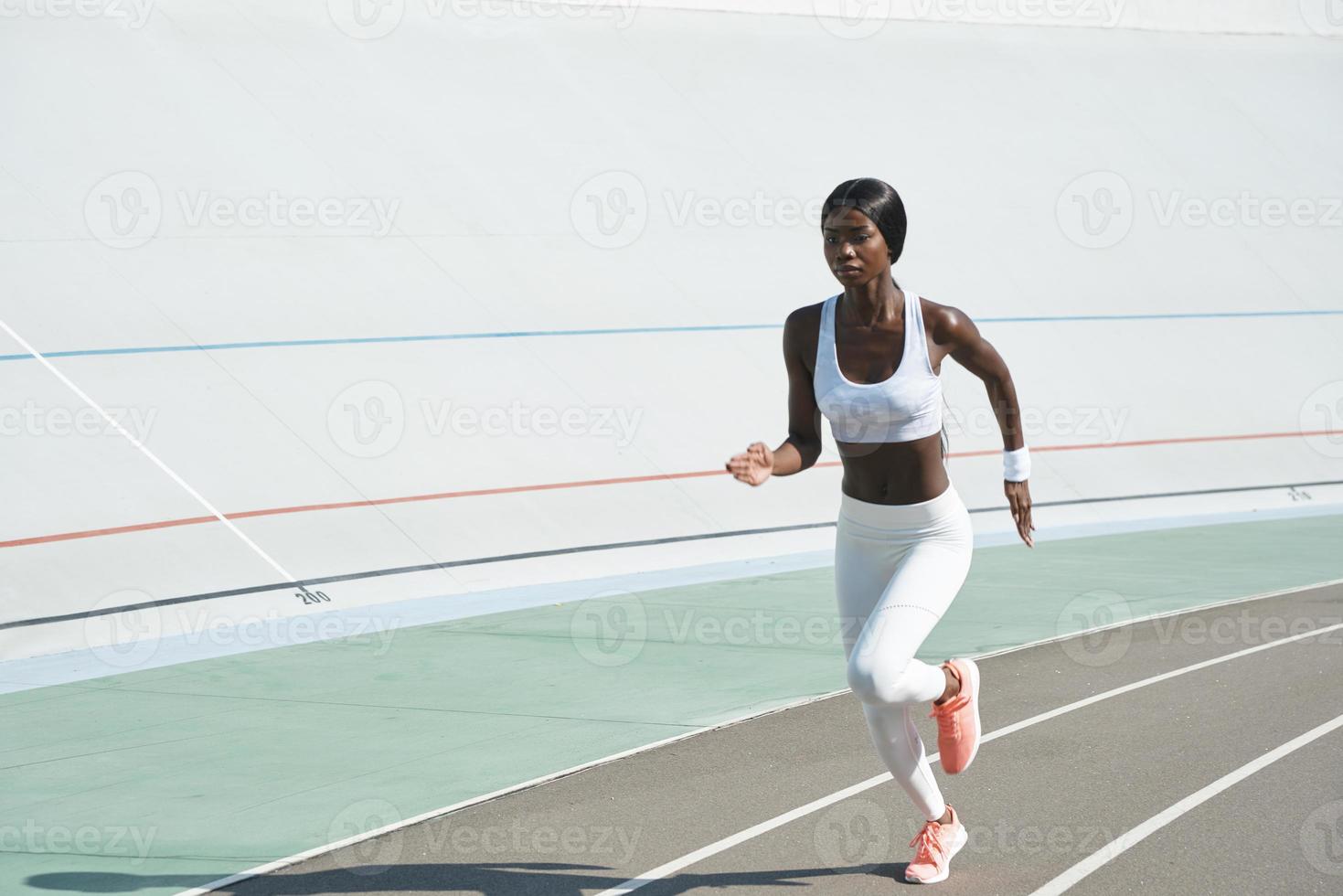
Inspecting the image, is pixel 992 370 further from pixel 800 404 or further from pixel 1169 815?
pixel 1169 815

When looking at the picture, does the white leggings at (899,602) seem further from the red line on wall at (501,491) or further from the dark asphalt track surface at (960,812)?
the red line on wall at (501,491)

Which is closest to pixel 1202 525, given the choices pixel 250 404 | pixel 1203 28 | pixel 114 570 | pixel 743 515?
pixel 743 515

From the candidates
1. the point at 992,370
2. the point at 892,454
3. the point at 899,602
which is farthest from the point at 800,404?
the point at 899,602

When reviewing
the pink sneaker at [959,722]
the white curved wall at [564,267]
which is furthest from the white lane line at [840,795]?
the white curved wall at [564,267]

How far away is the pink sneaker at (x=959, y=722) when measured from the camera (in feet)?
16.2

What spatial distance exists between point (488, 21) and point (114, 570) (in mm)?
8225

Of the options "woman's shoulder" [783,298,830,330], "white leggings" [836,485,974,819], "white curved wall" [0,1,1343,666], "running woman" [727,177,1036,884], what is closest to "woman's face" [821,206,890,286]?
"running woman" [727,177,1036,884]

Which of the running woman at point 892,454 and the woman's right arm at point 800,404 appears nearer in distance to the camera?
the running woman at point 892,454

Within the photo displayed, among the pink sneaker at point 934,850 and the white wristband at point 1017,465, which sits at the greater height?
the white wristband at point 1017,465

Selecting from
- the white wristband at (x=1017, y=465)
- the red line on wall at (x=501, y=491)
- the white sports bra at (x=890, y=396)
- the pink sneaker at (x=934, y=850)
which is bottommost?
the pink sneaker at (x=934, y=850)

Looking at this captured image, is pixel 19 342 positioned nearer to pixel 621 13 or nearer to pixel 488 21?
pixel 488 21

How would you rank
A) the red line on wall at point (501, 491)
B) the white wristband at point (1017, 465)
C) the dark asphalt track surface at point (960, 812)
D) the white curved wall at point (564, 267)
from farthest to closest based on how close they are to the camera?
the white curved wall at point (564, 267)
the red line on wall at point (501, 491)
the white wristband at point (1017, 465)
the dark asphalt track surface at point (960, 812)

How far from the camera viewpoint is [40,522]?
1084cm

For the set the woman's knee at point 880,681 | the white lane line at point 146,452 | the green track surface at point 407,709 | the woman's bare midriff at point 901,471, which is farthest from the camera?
the white lane line at point 146,452
